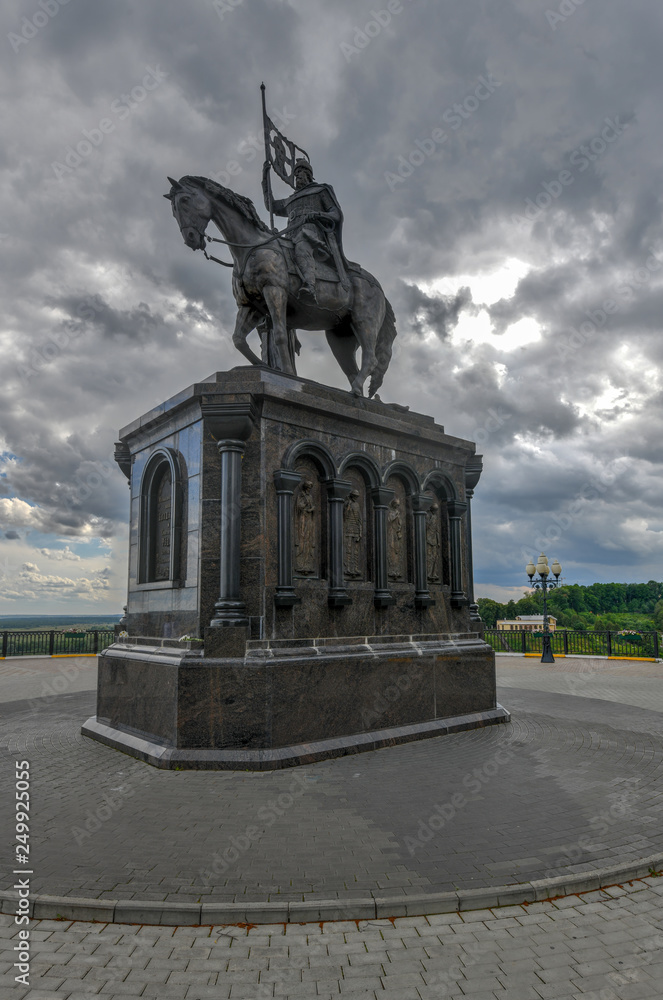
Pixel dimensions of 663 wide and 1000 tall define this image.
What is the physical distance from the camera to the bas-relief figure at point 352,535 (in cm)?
970

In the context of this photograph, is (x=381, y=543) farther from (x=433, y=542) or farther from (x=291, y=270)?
(x=291, y=270)

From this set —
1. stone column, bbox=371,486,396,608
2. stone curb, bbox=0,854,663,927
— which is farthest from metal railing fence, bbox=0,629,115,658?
stone curb, bbox=0,854,663,927

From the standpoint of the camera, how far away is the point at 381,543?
10.1m

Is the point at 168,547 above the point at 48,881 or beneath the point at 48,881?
above

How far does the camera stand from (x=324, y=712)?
26.7 ft

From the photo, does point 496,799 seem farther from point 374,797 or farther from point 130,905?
point 130,905

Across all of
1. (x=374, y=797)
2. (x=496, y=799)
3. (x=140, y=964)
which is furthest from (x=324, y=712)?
(x=140, y=964)

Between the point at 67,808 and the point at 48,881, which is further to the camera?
the point at 67,808

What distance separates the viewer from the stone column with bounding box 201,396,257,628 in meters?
8.12

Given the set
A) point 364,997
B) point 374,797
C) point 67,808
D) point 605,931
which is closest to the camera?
point 364,997

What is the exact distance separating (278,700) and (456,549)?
17.0 feet

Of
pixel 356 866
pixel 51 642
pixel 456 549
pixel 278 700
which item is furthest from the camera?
pixel 51 642

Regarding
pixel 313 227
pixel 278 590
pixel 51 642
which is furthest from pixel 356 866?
pixel 51 642

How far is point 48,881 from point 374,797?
10.1ft
